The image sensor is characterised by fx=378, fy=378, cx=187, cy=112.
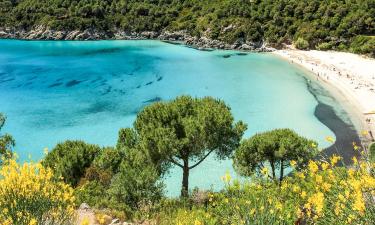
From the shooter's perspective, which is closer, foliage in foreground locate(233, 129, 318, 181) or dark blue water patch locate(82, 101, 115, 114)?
foliage in foreground locate(233, 129, 318, 181)

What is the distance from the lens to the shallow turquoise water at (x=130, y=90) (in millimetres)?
52906

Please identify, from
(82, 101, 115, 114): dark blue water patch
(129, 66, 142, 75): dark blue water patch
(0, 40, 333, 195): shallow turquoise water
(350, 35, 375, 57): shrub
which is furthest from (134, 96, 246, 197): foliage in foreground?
(350, 35, 375, 57): shrub

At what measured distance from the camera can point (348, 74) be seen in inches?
3088

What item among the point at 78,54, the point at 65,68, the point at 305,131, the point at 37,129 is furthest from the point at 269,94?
the point at 78,54

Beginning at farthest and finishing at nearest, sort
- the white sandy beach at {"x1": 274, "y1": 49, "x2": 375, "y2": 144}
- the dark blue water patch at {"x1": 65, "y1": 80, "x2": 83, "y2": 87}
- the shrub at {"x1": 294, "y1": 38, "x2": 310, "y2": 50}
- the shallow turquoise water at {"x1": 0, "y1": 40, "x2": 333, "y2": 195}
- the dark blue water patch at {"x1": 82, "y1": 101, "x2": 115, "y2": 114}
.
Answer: the shrub at {"x1": 294, "y1": 38, "x2": 310, "y2": 50}, the dark blue water patch at {"x1": 65, "y1": 80, "x2": 83, "y2": 87}, the dark blue water patch at {"x1": 82, "y1": 101, "x2": 115, "y2": 114}, the white sandy beach at {"x1": 274, "y1": 49, "x2": 375, "y2": 144}, the shallow turquoise water at {"x1": 0, "y1": 40, "x2": 333, "y2": 195}

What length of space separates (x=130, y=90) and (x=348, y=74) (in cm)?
4530

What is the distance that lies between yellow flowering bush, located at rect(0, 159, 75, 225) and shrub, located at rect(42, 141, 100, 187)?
61.1 ft

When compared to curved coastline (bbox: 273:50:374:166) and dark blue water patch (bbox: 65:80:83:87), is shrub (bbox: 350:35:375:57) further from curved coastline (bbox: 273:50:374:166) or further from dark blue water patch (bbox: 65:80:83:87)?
dark blue water patch (bbox: 65:80:83:87)

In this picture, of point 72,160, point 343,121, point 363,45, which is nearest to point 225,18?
point 363,45

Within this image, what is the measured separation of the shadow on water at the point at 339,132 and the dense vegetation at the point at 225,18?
45.8 m

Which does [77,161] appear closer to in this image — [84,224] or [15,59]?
[84,224]

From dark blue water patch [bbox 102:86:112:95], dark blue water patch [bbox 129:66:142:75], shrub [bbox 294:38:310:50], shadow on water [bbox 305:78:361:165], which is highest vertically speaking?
shrub [bbox 294:38:310:50]

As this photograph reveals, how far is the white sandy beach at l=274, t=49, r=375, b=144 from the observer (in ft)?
188

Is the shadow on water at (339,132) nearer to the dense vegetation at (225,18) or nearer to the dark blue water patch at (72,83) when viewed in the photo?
the dense vegetation at (225,18)
